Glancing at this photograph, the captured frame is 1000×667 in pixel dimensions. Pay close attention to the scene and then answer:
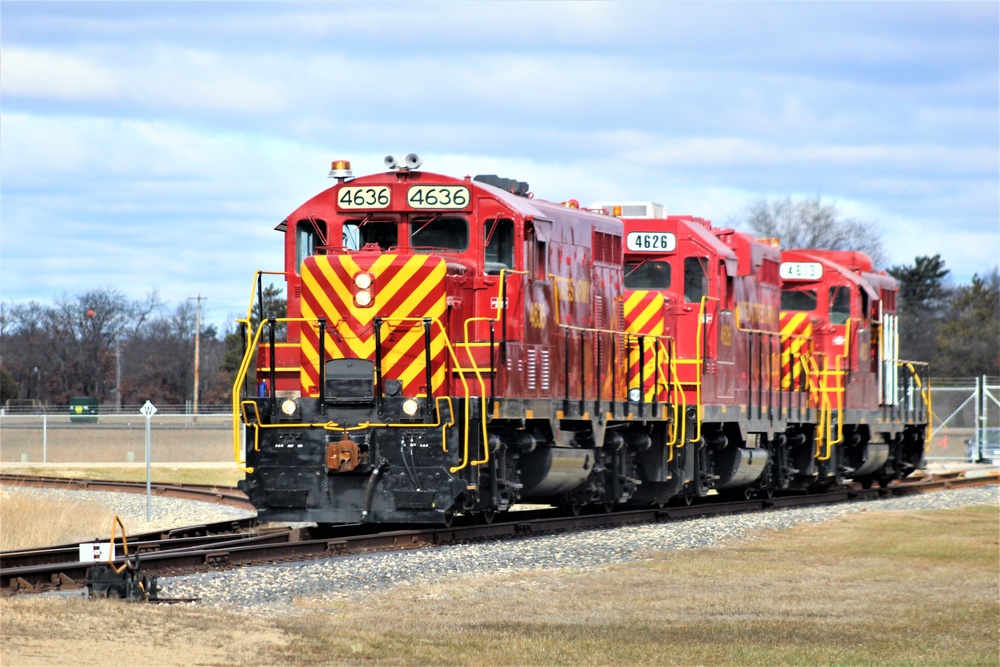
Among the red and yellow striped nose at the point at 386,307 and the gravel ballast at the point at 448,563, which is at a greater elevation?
the red and yellow striped nose at the point at 386,307

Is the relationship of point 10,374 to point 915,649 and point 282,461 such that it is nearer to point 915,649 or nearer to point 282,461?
point 282,461

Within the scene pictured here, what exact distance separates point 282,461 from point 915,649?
312 inches

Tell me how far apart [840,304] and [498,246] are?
39.7 feet

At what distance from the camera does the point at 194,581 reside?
39.5 feet

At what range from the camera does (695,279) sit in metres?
21.8

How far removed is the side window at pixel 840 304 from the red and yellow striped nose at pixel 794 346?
557 millimetres

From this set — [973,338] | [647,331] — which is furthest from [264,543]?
[973,338]

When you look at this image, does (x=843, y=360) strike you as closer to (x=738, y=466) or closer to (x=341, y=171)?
(x=738, y=466)

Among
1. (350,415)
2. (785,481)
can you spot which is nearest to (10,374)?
(785,481)

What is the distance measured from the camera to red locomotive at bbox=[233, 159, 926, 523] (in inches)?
607

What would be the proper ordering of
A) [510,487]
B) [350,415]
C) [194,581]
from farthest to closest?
[510,487] < [350,415] < [194,581]

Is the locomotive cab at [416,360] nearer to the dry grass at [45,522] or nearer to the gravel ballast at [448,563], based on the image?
the gravel ballast at [448,563]

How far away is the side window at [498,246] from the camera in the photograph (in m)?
16.6

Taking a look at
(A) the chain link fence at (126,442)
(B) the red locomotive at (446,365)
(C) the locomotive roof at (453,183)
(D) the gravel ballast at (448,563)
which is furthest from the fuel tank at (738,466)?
(A) the chain link fence at (126,442)
